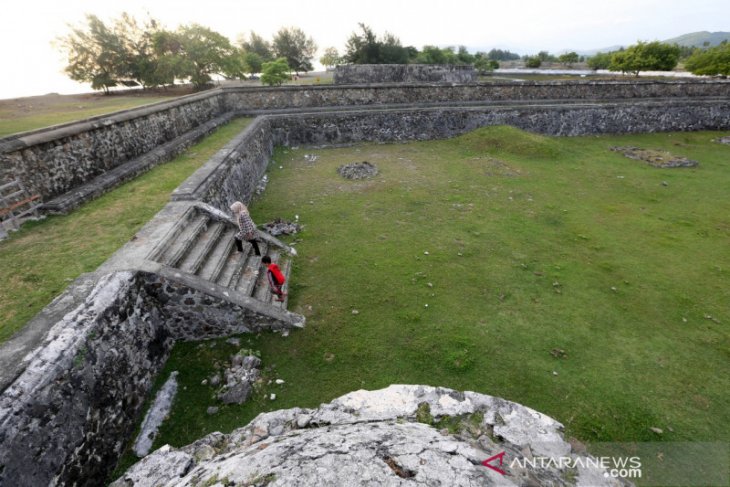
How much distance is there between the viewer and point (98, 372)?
Answer: 4.38 m

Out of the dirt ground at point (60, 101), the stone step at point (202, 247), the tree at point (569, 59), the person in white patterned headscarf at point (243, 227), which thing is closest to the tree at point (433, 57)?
the dirt ground at point (60, 101)

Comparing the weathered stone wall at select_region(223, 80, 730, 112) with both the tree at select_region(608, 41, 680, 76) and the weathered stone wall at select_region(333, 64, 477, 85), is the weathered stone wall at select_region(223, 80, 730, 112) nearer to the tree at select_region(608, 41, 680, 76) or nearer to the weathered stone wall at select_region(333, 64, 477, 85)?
the weathered stone wall at select_region(333, 64, 477, 85)

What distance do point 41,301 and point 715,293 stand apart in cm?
1224

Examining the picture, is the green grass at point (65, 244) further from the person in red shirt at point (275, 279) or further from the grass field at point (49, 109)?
the grass field at point (49, 109)

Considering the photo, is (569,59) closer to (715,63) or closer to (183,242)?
(715,63)

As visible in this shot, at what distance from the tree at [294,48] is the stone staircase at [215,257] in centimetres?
4091

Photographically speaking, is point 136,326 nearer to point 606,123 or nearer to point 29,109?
point 29,109

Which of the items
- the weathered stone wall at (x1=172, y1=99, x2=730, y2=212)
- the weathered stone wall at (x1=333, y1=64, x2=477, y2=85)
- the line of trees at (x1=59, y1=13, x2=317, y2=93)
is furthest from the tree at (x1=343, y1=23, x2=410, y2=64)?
the weathered stone wall at (x1=172, y1=99, x2=730, y2=212)

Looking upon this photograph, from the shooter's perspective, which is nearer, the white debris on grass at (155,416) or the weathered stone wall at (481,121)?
the white debris on grass at (155,416)

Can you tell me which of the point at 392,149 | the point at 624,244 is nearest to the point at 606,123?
the point at 392,149

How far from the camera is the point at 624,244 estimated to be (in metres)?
8.80

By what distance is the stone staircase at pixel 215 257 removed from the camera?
6.27 meters

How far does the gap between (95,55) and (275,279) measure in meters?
23.8

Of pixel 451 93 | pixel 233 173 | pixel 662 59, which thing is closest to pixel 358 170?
pixel 233 173
